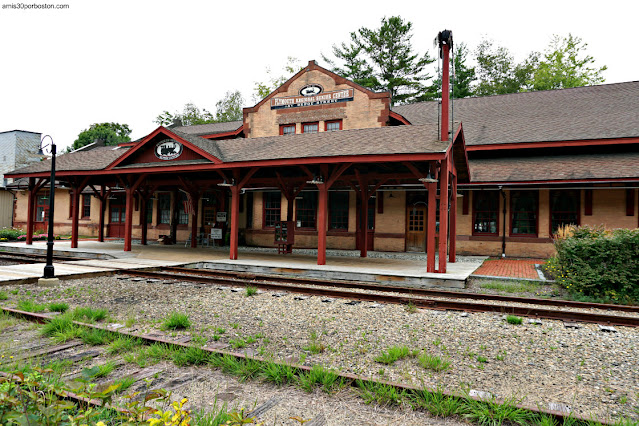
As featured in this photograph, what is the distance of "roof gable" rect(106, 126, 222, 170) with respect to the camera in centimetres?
1272

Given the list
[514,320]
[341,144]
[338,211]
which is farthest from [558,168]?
[514,320]

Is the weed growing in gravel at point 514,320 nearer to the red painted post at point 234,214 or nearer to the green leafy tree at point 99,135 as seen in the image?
the red painted post at point 234,214

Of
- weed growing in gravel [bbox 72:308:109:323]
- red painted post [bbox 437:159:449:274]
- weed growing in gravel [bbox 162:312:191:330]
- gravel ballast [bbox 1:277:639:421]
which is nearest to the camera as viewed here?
gravel ballast [bbox 1:277:639:421]

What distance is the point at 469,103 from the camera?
21.8 m

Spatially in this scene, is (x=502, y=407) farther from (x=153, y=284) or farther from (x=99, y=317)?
(x=153, y=284)

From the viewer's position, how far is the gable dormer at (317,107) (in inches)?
688


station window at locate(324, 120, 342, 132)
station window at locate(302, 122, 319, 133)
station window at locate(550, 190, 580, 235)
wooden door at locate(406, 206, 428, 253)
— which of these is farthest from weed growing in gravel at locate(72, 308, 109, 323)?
station window at locate(550, 190, 580, 235)

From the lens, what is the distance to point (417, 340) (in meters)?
4.99

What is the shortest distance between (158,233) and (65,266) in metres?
11.9

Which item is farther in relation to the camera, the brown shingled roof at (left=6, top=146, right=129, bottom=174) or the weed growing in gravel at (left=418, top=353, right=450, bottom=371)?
the brown shingled roof at (left=6, top=146, right=129, bottom=174)

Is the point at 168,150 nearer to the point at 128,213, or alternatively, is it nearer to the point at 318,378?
the point at 128,213

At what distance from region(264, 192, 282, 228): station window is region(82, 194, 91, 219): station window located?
1354 cm

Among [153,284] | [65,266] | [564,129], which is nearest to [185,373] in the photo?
[153,284]

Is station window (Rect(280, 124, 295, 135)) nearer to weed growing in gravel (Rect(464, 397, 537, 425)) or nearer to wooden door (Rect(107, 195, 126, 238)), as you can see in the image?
wooden door (Rect(107, 195, 126, 238))
